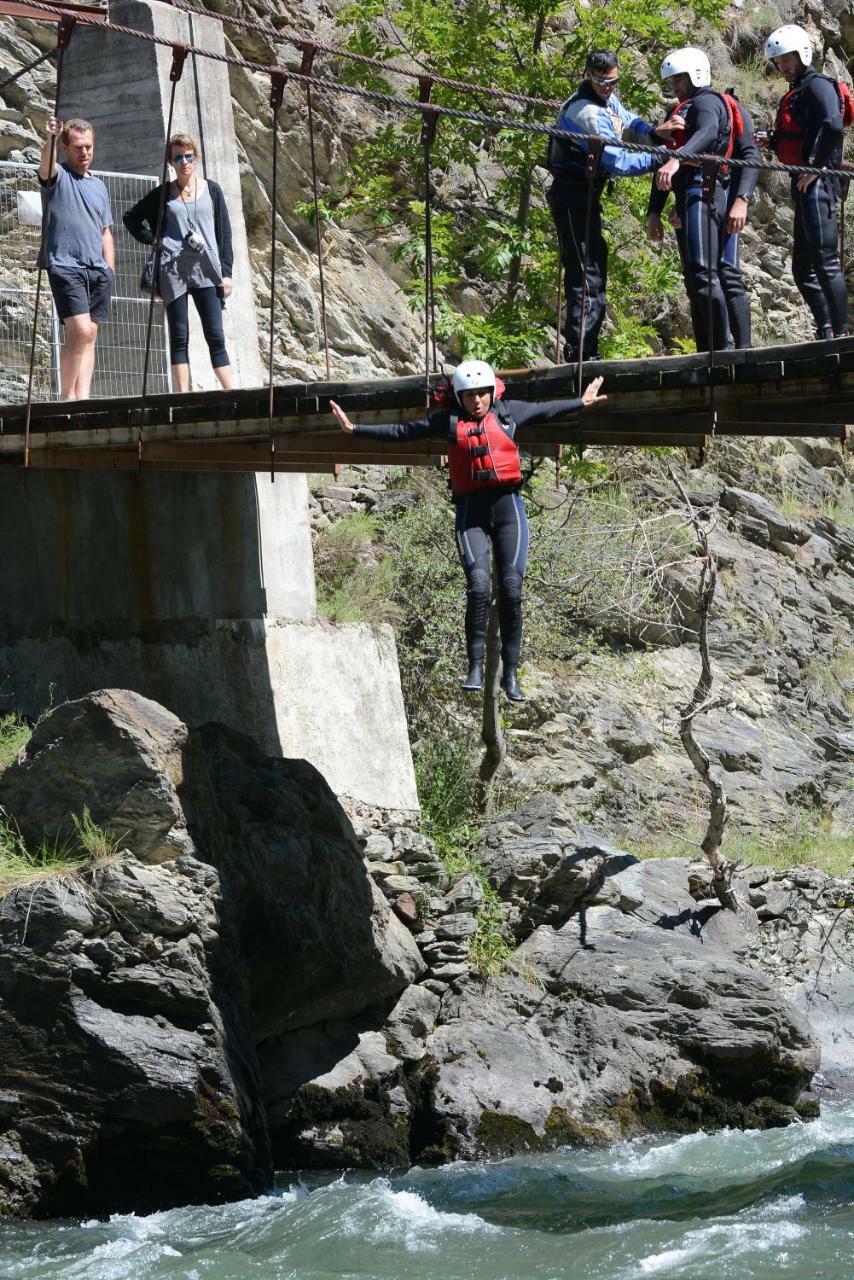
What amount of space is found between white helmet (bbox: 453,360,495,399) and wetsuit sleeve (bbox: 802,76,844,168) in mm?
2074

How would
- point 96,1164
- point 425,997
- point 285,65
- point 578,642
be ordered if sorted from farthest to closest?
point 285,65, point 578,642, point 425,997, point 96,1164

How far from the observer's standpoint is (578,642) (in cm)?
1634

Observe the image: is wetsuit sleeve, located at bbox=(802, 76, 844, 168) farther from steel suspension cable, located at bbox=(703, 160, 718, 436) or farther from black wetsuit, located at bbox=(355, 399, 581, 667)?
black wetsuit, located at bbox=(355, 399, 581, 667)

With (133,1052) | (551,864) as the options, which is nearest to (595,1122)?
(551,864)

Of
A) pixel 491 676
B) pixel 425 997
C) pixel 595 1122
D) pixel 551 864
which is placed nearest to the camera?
pixel 595 1122

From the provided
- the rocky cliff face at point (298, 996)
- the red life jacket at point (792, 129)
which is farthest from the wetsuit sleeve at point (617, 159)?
the rocky cliff face at point (298, 996)

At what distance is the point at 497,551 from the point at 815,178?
8.64 feet

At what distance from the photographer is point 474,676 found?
9.31 m

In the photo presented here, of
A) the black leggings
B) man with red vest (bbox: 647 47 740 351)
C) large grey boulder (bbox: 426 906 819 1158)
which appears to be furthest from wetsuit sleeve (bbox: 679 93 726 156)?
large grey boulder (bbox: 426 906 819 1158)

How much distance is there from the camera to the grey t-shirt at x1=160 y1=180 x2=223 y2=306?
1086 cm

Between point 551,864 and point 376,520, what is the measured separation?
537cm

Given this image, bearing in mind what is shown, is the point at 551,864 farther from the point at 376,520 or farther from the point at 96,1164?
the point at 376,520

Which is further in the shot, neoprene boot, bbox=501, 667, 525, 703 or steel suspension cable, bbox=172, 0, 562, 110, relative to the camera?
steel suspension cable, bbox=172, 0, 562, 110

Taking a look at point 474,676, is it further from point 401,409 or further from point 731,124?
point 731,124
